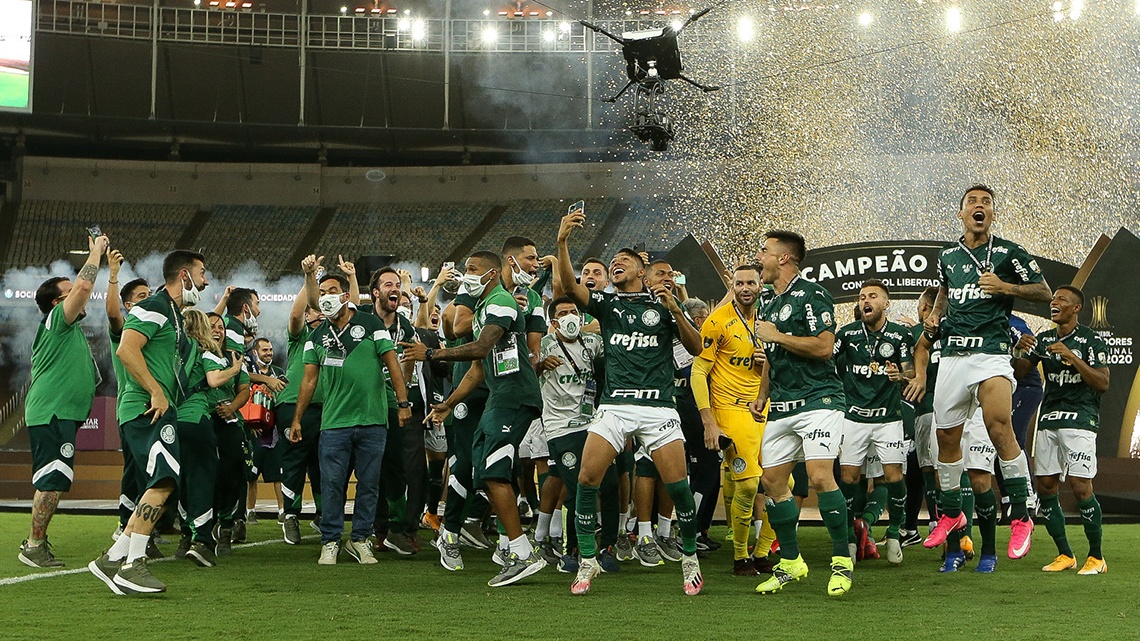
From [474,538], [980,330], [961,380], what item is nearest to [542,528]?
[474,538]

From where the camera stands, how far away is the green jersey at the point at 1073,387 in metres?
8.56

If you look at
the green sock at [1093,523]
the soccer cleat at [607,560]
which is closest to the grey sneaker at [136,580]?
the soccer cleat at [607,560]

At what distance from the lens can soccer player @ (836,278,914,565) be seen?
360 inches

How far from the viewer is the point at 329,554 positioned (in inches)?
336

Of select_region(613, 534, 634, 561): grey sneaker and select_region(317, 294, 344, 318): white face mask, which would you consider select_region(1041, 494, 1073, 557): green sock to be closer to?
select_region(613, 534, 634, 561): grey sneaker

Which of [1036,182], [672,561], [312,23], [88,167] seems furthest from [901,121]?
[672,561]

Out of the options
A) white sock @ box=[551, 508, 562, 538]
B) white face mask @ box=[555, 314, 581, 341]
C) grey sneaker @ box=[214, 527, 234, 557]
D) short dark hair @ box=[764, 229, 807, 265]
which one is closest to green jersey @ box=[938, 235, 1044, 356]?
short dark hair @ box=[764, 229, 807, 265]

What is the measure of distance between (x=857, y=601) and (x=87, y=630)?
4.15 metres

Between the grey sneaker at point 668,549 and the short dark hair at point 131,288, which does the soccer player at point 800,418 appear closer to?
the grey sneaker at point 668,549

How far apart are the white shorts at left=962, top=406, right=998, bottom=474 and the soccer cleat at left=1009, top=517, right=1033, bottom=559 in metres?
0.44

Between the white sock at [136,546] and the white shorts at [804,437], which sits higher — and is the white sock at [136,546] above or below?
below

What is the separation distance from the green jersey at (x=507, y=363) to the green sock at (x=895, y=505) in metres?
3.19

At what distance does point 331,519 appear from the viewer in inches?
337

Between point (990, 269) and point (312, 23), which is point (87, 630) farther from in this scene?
point (312, 23)
